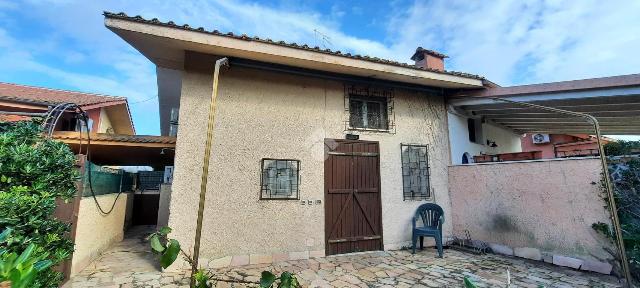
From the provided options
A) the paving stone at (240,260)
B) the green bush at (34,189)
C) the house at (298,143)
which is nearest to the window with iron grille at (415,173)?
the house at (298,143)

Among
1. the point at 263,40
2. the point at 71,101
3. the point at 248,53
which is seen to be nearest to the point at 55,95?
the point at 71,101

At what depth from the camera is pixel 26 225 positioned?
288 cm

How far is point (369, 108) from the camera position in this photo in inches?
283

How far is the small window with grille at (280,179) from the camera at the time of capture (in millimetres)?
5848

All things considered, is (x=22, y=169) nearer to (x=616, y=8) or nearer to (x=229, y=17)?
(x=229, y=17)

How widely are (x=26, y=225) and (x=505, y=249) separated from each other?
27.0ft

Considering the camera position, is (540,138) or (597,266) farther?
(540,138)

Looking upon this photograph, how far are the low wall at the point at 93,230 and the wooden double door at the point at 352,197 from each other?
4560mm

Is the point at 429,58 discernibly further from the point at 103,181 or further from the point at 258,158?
the point at 103,181

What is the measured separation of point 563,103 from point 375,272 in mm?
5900

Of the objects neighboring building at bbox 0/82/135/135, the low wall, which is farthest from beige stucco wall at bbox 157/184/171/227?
neighboring building at bbox 0/82/135/135

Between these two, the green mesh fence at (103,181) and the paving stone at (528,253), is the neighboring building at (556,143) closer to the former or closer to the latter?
the paving stone at (528,253)

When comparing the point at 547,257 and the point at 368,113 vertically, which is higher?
the point at 368,113

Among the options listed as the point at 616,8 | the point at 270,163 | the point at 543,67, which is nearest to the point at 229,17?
the point at 270,163
